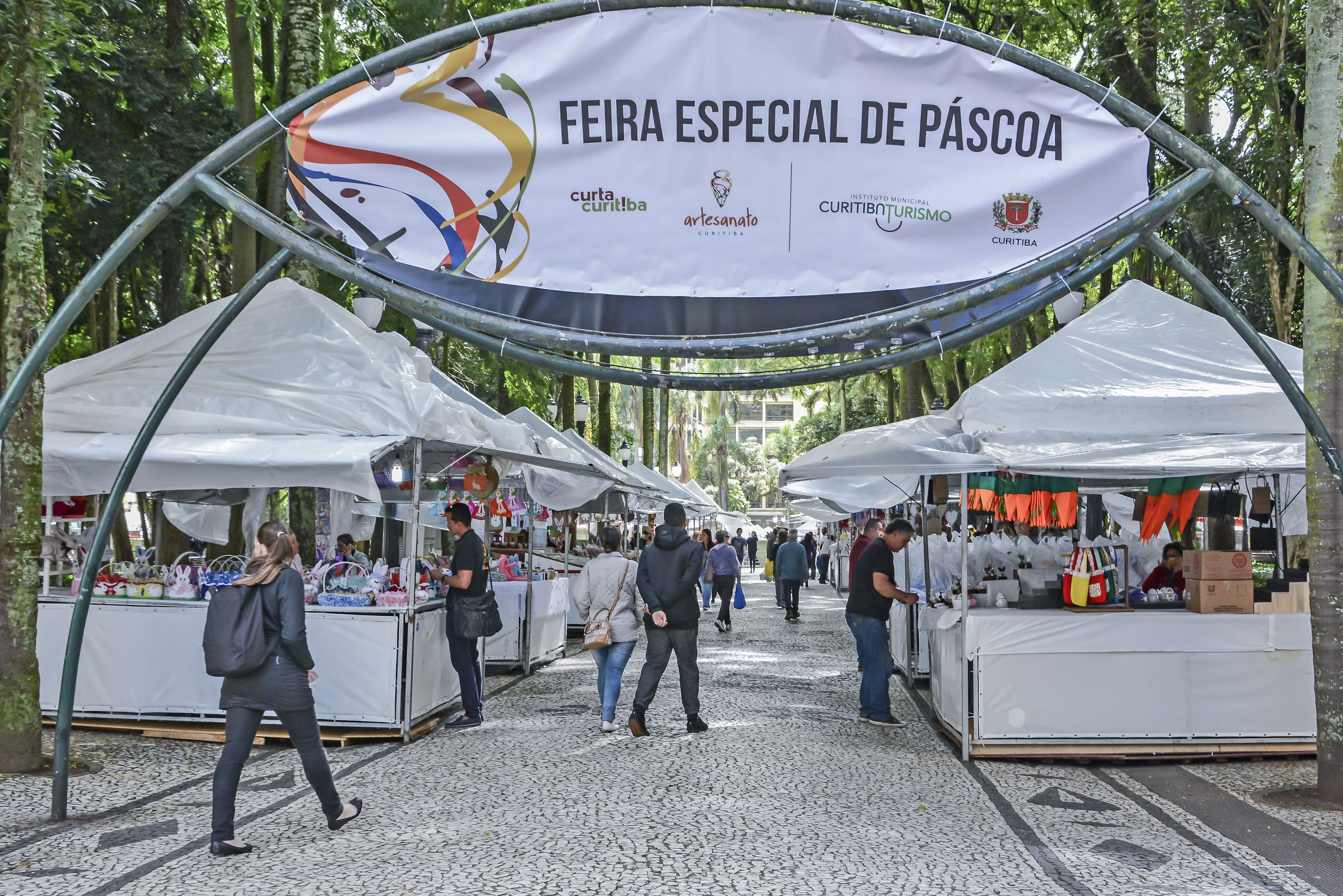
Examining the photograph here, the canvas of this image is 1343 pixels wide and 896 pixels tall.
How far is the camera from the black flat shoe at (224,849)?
5.72 meters

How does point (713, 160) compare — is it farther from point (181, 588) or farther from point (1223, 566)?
point (181, 588)

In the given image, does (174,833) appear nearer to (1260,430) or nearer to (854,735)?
(854,735)

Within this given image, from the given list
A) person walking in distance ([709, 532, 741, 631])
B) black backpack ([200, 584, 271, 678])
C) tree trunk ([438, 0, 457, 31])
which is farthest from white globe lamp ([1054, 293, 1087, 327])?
tree trunk ([438, 0, 457, 31])

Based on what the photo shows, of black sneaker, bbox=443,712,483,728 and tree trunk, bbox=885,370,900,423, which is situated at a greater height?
tree trunk, bbox=885,370,900,423

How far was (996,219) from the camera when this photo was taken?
5.33 meters

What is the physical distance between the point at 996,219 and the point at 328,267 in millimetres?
3155

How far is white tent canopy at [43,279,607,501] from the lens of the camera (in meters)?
8.80

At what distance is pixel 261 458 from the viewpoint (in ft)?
28.5

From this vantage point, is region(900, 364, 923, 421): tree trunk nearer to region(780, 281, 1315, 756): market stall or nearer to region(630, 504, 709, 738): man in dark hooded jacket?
region(780, 281, 1315, 756): market stall

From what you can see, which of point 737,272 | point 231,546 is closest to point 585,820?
point 737,272

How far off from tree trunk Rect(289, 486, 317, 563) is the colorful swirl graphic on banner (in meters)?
7.77

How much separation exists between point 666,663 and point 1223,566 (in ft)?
14.8

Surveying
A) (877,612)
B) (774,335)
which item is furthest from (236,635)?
(877,612)

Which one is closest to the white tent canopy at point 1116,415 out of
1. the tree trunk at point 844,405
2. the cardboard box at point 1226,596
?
the cardboard box at point 1226,596
